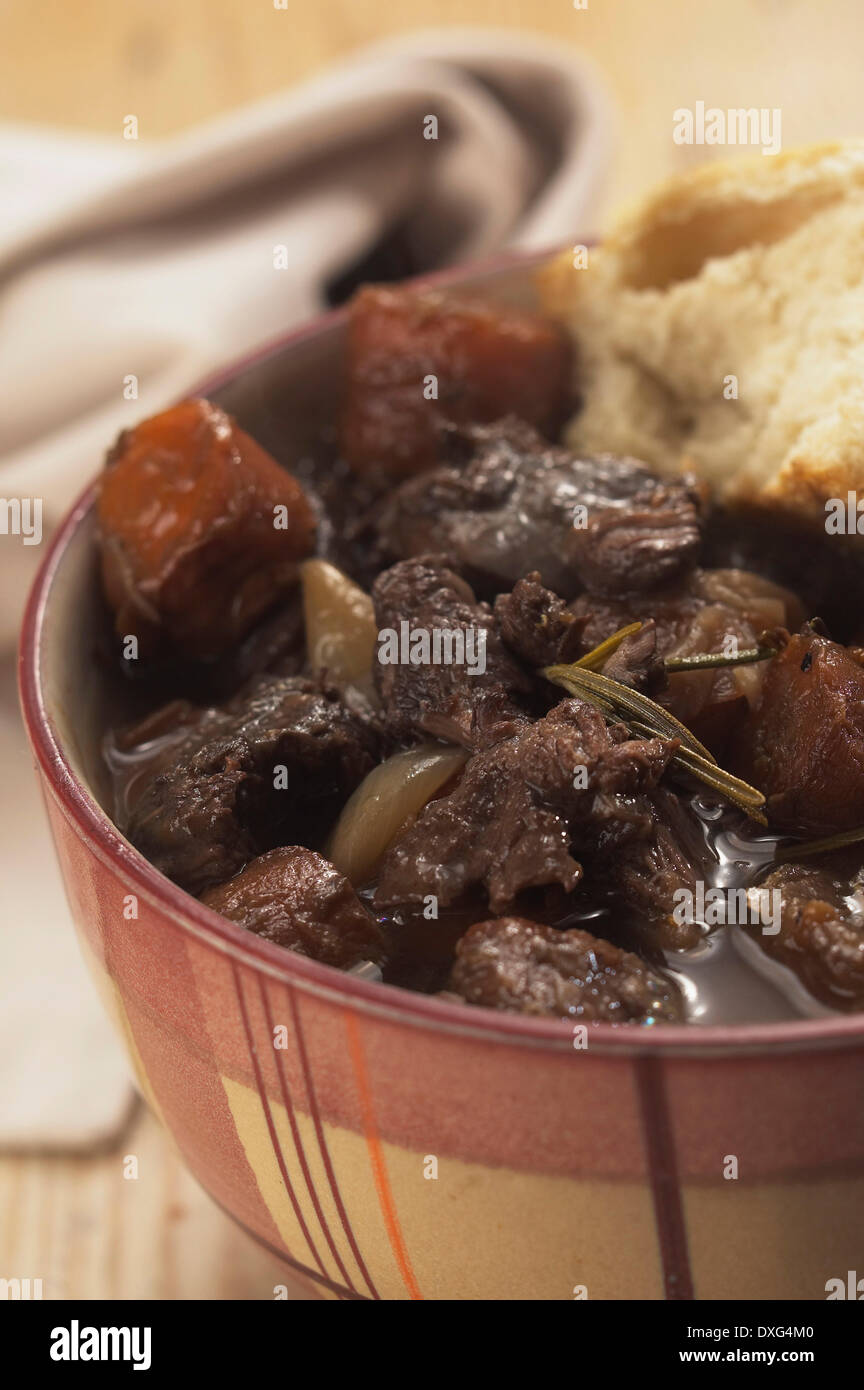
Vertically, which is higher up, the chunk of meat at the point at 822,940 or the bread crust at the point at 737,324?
the bread crust at the point at 737,324

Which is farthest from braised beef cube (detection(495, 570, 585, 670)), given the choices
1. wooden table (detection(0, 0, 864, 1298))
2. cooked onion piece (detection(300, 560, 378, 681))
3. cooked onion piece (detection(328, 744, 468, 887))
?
wooden table (detection(0, 0, 864, 1298))

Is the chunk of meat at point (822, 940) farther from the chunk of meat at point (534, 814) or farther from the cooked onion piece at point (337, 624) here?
the cooked onion piece at point (337, 624)

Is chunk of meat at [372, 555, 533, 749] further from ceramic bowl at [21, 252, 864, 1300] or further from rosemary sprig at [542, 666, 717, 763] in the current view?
ceramic bowl at [21, 252, 864, 1300]

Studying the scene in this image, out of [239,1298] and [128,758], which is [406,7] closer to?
[128,758]

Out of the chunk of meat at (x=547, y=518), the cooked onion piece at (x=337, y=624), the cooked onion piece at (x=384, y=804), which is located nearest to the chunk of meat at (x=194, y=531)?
the cooked onion piece at (x=337, y=624)

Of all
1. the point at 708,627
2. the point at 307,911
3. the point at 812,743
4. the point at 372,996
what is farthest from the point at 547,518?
the point at 372,996

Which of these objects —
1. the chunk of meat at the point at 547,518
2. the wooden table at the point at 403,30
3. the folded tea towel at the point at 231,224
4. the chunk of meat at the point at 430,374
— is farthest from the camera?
the wooden table at the point at 403,30
